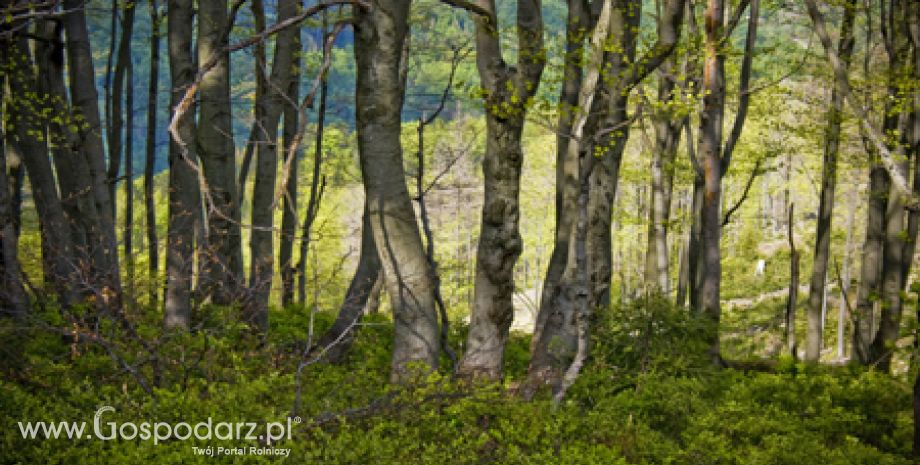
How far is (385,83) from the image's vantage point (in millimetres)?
6188

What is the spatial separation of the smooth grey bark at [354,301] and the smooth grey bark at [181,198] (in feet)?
5.14

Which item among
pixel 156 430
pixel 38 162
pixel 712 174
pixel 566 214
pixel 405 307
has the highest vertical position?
pixel 38 162

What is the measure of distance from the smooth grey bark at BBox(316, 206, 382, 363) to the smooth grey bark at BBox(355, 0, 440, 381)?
51.7 inches

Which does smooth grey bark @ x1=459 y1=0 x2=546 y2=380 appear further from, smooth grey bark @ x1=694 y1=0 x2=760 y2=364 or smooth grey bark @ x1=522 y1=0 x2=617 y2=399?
smooth grey bark @ x1=694 y1=0 x2=760 y2=364

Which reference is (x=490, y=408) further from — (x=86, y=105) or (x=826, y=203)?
(x=826, y=203)

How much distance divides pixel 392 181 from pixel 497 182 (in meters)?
1.06

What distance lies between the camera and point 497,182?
268 inches

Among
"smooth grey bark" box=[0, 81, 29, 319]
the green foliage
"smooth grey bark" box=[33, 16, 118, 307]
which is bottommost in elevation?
the green foliage

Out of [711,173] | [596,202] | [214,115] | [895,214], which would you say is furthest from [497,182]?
[895,214]

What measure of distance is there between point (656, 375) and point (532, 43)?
350 centimetres

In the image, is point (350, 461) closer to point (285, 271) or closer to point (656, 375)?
point (656, 375)

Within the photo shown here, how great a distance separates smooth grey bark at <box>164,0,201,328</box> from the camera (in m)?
7.37

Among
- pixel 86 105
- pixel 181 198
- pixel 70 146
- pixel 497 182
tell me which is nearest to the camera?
pixel 497 182

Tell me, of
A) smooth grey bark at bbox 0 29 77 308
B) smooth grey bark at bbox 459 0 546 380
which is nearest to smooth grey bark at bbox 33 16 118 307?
smooth grey bark at bbox 0 29 77 308
